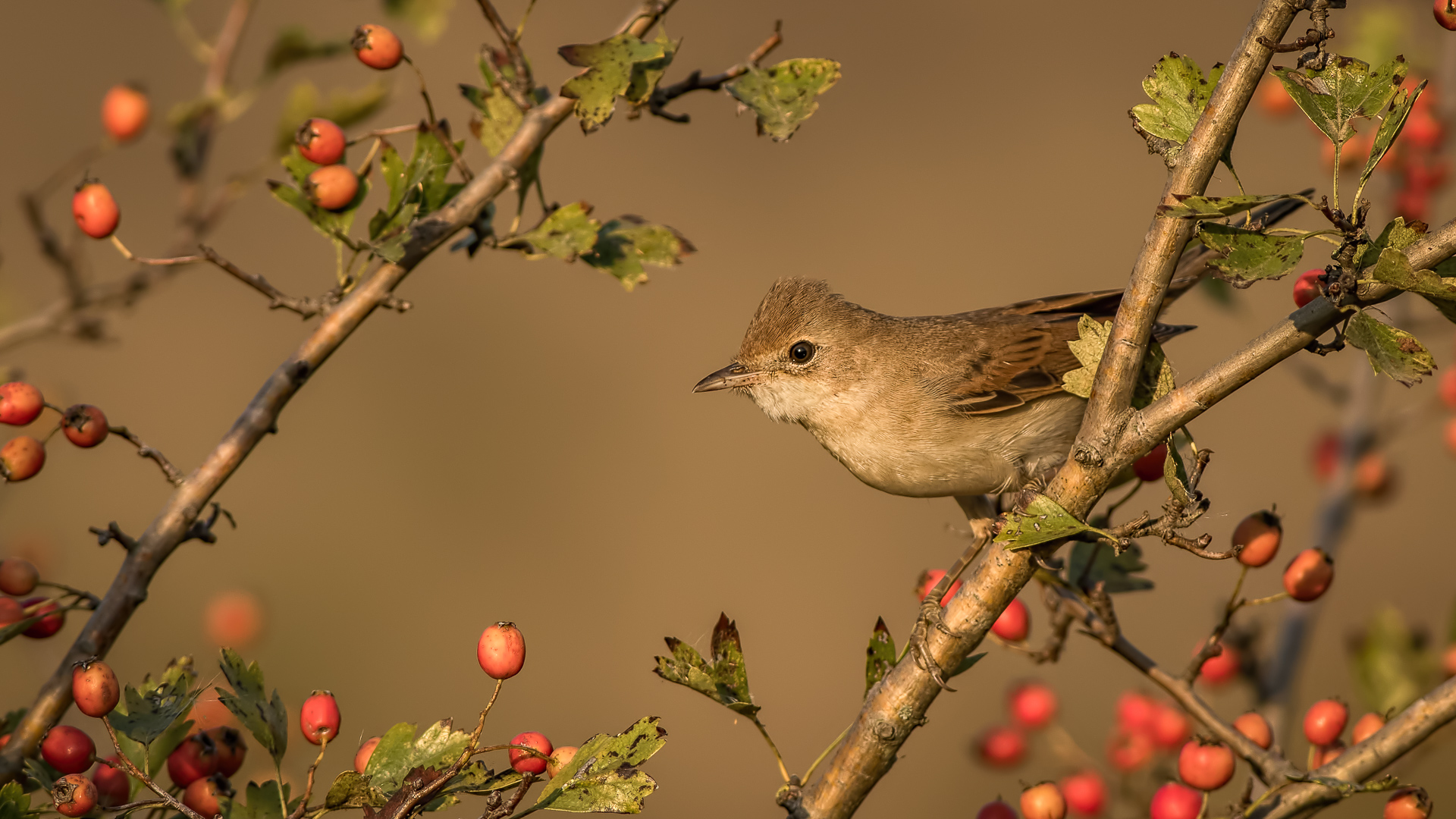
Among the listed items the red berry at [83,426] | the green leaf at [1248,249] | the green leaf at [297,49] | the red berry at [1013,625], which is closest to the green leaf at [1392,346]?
the green leaf at [1248,249]

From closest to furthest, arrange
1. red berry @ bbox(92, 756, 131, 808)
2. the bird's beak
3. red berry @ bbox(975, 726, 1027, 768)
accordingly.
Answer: red berry @ bbox(92, 756, 131, 808)
red berry @ bbox(975, 726, 1027, 768)
the bird's beak

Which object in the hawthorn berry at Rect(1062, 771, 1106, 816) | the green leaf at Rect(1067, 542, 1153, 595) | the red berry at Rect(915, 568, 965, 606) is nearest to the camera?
the green leaf at Rect(1067, 542, 1153, 595)

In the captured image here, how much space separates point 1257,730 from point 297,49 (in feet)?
10.7

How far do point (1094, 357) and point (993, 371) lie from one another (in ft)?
6.09

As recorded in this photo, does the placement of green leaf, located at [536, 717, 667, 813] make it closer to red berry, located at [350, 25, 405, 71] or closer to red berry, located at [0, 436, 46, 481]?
red berry, located at [0, 436, 46, 481]

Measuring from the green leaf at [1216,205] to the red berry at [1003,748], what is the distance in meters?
2.35

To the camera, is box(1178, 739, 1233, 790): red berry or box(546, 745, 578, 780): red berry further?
box(1178, 739, 1233, 790): red berry

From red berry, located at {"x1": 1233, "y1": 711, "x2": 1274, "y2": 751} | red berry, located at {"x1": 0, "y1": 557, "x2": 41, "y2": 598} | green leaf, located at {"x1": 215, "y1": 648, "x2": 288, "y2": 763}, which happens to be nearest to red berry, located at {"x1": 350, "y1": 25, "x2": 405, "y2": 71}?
red berry, located at {"x1": 0, "y1": 557, "x2": 41, "y2": 598}

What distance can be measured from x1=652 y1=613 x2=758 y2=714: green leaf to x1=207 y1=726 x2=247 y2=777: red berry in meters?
0.85

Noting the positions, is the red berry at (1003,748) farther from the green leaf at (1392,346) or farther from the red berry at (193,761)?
the red berry at (193,761)

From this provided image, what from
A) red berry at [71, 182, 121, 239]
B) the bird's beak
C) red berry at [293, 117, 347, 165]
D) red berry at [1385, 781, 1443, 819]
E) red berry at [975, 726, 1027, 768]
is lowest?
red berry at [71, 182, 121, 239]

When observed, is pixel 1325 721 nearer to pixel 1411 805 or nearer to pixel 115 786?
pixel 1411 805

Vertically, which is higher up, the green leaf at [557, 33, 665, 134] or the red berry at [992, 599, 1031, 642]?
the green leaf at [557, 33, 665, 134]

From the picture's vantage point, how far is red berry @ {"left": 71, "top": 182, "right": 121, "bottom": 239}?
2.61 meters
